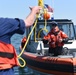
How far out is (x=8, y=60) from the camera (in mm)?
2910

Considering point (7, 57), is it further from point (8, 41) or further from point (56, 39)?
point (56, 39)

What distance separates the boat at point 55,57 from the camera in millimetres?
9438

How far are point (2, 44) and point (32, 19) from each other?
377mm

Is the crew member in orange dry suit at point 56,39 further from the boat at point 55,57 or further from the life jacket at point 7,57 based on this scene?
the life jacket at point 7,57

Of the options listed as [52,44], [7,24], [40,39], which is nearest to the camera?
[7,24]

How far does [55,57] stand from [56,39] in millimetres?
743

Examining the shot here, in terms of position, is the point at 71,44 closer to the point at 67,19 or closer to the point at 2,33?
the point at 67,19

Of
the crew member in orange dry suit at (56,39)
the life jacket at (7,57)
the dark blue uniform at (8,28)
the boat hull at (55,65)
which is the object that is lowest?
the boat hull at (55,65)

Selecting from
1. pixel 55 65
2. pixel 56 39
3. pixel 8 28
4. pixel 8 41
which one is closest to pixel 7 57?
pixel 8 41

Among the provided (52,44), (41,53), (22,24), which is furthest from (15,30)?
(41,53)

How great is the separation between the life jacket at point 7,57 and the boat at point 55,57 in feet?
20.8

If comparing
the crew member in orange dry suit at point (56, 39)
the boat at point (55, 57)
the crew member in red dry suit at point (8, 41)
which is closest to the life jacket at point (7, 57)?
the crew member in red dry suit at point (8, 41)

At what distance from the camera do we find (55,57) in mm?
10062

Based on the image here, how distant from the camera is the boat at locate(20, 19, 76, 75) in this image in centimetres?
944
